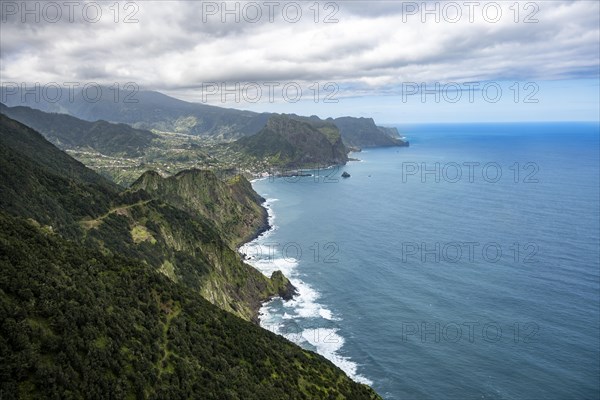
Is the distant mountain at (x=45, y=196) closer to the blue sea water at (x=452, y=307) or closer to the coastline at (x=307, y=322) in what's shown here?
the coastline at (x=307, y=322)

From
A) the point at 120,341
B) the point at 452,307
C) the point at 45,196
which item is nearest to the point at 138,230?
the point at 45,196

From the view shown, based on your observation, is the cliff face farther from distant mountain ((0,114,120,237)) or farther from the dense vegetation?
the dense vegetation

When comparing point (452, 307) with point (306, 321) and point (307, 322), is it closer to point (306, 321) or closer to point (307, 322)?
point (307, 322)

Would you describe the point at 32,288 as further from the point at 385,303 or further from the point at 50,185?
the point at 385,303

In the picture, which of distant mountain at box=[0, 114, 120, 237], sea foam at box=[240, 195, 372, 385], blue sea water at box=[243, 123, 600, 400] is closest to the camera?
blue sea water at box=[243, 123, 600, 400]

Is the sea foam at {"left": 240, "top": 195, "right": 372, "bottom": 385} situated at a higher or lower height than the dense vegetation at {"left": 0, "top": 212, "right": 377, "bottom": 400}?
lower

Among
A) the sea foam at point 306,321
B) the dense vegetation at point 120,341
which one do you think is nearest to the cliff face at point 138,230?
the sea foam at point 306,321

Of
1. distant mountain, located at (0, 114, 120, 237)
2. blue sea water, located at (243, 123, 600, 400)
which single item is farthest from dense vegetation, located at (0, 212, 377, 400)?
distant mountain, located at (0, 114, 120, 237)

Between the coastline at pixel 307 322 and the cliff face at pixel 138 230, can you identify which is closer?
the coastline at pixel 307 322
